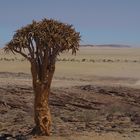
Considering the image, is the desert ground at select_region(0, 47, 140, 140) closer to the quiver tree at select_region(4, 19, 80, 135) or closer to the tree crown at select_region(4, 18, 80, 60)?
the quiver tree at select_region(4, 19, 80, 135)

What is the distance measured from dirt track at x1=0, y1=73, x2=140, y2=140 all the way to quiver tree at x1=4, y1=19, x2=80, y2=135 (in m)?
0.85

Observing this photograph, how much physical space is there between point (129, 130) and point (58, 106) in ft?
18.7

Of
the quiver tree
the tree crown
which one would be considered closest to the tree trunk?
the quiver tree

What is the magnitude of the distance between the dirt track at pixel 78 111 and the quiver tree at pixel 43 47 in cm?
85

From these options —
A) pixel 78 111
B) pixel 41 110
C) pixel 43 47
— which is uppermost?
pixel 43 47

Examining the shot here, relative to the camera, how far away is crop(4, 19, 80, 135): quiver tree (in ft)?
47.6

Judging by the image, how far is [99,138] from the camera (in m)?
14.7

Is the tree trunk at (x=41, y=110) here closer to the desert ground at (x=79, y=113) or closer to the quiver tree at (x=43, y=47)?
the quiver tree at (x=43, y=47)

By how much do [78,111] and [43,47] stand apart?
5.93m

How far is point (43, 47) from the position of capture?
14727 mm

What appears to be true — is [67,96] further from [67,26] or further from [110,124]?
[67,26]

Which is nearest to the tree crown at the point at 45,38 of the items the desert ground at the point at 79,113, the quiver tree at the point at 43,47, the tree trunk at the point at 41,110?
the quiver tree at the point at 43,47

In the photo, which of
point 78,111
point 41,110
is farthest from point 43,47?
point 78,111

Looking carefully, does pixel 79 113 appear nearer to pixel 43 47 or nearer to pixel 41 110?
pixel 41 110
